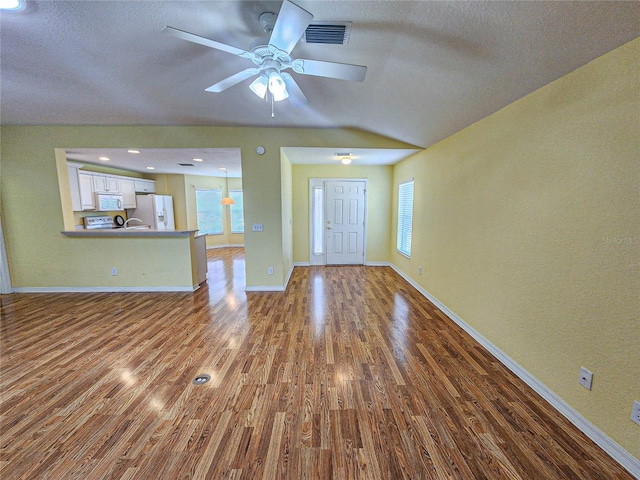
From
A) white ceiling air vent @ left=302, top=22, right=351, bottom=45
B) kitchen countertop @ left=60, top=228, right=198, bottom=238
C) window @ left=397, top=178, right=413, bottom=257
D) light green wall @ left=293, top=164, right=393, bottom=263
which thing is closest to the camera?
white ceiling air vent @ left=302, top=22, right=351, bottom=45

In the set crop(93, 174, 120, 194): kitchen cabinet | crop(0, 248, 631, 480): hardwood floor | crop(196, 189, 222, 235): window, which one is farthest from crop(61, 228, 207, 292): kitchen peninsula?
crop(196, 189, 222, 235): window

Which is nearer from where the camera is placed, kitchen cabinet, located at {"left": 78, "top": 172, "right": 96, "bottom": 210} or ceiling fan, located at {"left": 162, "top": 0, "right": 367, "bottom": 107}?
ceiling fan, located at {"left": 162, "top": 0, "right": 367, "bottom": 107}

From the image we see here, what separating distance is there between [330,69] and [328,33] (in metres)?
0.32

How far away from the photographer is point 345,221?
578 centimetres

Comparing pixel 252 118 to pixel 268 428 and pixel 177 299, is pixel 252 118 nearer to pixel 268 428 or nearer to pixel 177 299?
pixel 177 299

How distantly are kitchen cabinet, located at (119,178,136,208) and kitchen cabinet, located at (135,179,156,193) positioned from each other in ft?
0.46

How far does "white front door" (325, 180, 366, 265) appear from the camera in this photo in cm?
566

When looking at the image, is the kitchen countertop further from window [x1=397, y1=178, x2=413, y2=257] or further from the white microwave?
window [x1=397, y1=178, x2=413, y2=257]

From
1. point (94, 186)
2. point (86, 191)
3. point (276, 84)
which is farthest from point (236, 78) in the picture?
point (94, 186)

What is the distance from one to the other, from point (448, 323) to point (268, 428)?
7.79ft

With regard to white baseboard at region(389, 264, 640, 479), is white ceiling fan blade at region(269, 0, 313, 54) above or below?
above

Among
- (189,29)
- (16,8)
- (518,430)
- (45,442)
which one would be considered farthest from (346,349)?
(16,8)

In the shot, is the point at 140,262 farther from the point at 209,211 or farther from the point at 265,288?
the point at 209,211

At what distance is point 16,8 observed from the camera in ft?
5.32
